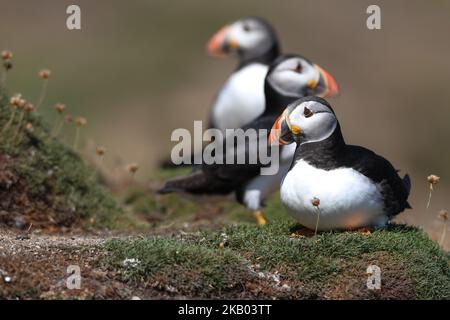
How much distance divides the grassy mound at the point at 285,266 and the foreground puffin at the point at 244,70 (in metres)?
4.92

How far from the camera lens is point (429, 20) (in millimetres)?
24344

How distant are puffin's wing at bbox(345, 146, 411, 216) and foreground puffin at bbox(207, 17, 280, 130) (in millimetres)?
4606

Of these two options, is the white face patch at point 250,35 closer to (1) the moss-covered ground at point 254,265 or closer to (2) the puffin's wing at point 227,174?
(2) the puffin's wing at point 227,174

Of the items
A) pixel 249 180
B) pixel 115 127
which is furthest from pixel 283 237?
pixel 115 127

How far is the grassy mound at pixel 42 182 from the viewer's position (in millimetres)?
8492

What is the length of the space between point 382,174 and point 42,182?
3.48 meters

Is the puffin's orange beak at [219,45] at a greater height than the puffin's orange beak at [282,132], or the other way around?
the puffin's orange beak at [219,45]

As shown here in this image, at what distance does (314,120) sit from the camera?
22.6 feet

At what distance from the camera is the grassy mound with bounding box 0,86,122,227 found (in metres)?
8.49

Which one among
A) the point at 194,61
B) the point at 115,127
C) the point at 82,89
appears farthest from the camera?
the point at 194,61

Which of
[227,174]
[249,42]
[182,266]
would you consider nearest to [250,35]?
[249,42]

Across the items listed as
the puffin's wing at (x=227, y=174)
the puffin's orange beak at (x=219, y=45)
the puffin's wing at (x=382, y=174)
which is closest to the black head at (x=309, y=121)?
the puffin's wing at (x=382, y=174)
